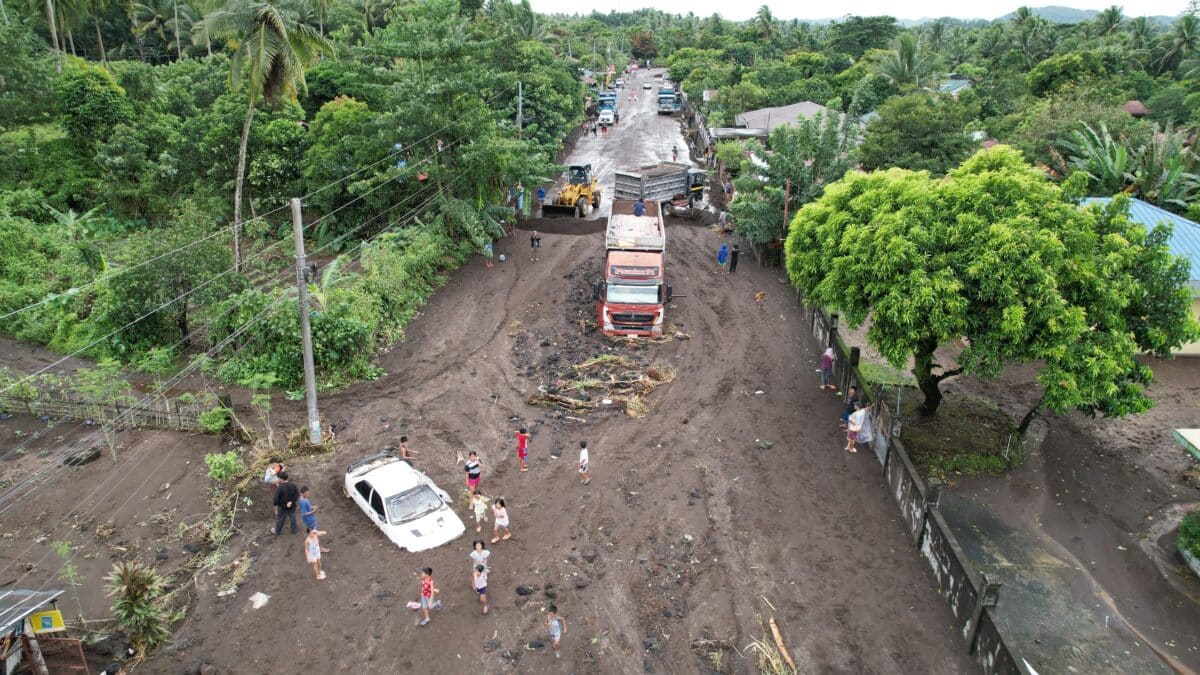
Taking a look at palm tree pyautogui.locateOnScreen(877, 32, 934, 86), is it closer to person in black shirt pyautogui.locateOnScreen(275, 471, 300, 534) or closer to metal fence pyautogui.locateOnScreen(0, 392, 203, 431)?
metal fence pyautogui.locateOnScreen(0, 392, 203, 431)

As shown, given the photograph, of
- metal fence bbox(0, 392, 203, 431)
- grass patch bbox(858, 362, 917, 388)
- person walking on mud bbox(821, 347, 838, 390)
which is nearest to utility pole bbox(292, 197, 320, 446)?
metal fence bbox(0, 392, 203, 431)

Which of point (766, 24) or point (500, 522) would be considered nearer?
point (500, 522)

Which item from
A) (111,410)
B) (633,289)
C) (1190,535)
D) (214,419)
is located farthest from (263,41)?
(1190,535)

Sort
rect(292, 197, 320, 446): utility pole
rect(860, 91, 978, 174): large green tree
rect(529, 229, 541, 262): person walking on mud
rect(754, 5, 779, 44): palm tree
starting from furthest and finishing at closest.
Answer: rect(754, 5, 779, 44): palm tree < rect(529, 229, 541, 262): person walking on mud < rect(860, 91, 978, 174): large green tree < rect(292, 197, 320, 446): utility pole

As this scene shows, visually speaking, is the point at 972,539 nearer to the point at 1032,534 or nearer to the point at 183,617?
the point at 1032,534

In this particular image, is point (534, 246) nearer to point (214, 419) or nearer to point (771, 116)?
point (214, 419)

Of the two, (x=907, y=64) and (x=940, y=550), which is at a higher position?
(x=907, y=64)

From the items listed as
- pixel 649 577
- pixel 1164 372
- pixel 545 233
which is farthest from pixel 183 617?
pixel 1164 372
